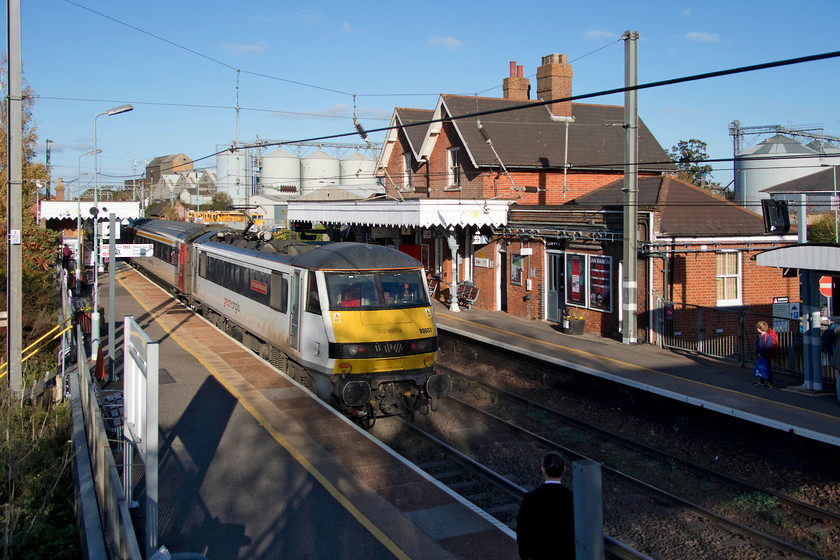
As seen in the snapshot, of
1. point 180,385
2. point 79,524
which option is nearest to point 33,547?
point 79,524

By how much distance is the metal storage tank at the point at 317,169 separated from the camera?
80688 mm

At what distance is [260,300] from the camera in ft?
46.1

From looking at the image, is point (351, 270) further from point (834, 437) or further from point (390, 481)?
point (834, 437)

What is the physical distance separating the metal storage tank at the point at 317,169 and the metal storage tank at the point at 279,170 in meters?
1.03

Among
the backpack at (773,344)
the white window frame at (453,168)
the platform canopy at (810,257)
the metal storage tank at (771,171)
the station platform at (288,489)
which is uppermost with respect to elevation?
the metal storage tank at (771,171)

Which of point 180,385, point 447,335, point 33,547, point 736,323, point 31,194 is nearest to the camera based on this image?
point 33,547

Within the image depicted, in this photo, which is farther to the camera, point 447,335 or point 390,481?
point 447,335

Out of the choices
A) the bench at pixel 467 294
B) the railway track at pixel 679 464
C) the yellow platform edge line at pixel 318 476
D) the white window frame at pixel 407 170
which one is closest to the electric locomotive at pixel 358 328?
the yellow platform edge line at pixel 318 476

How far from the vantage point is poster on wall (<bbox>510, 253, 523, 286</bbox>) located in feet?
71.1

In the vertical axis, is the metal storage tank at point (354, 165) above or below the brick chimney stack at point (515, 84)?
above

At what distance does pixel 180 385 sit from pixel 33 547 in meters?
5.92

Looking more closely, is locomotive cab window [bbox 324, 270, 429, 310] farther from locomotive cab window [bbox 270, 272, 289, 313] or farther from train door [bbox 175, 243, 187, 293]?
train door [bbox 175, 243, 187, 293]

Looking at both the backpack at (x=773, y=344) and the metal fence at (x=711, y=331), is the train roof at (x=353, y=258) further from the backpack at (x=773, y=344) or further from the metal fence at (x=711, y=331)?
the metal fence at (x=711, y=331)

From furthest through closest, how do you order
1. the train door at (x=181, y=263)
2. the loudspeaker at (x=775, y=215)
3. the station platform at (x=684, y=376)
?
the train door at (x=181, y=263), the loudspeaker at (x=775, y=215), the station platform at (x=684, y=376)
